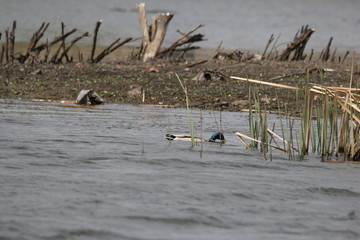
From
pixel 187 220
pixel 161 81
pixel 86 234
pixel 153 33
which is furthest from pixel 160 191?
pixel 153 33

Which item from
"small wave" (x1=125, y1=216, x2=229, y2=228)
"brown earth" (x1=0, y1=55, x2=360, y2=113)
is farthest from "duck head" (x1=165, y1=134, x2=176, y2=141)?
"brown earth" (x1=0, y1=55, x2=360, y2=113)

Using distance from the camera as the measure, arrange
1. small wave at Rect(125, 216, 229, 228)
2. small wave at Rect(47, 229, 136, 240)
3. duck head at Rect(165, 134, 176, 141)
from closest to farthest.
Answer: small wave at Rect(47, 229, 136, 240)
small wave at Rect(125, 216, 229, 228)
duck head at Rect(165, 134, 176, 141)

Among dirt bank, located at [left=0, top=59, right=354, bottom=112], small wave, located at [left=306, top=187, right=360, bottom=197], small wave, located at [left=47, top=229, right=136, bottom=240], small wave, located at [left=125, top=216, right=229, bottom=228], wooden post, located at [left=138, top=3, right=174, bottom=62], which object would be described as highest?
wooden post, located at [left=138, top=3, right=174, bottom=62]

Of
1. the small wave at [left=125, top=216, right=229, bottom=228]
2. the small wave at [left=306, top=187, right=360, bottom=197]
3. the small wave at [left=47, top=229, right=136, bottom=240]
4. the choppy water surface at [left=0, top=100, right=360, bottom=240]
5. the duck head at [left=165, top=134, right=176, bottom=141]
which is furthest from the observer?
the duck head at [left=165, top=134, right=176, bottom=141]

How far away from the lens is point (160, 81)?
15695mm

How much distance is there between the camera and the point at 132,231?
361cm

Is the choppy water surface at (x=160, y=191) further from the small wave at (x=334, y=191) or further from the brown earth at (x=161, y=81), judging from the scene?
the brown earth at (x=161, y=81)

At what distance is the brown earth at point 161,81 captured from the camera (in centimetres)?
1373

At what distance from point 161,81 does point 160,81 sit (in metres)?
0.02

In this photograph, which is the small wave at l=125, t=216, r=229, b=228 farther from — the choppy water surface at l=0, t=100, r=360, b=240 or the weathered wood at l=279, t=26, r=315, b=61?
the weathered wood at l=279, t=26, r=315, b=61

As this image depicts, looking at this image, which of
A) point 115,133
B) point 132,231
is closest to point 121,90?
point 115,133

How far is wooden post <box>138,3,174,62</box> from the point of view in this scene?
63.3 ft

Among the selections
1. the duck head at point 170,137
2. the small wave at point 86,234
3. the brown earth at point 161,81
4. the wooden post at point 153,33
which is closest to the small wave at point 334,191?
the small wave at point 86,234

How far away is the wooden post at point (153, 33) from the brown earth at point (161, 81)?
744 millimetres
